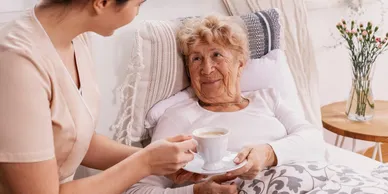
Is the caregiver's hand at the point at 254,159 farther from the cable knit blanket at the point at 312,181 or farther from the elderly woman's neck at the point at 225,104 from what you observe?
Result: the elderly woman's neck at the point at 225,104

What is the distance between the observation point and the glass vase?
220 centimetres

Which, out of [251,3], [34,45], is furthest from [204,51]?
[34,45]

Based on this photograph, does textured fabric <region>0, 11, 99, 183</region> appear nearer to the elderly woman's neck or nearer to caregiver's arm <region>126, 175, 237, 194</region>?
caregiver's arm <region>126, 175, 237, 194</region>

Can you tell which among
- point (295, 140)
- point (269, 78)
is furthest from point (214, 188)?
point (269, 78)

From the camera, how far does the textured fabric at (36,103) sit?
0.96 meters

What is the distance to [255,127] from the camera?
166cm

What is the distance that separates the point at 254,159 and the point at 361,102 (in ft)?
3.35

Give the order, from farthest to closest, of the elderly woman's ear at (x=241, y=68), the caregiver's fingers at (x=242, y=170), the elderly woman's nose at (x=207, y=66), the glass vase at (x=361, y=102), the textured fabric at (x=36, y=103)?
the glass vase at (x=361, y=102) < the elderly woman's ear at (x=241, y=68) < the elderly woman's nose at (x=207, y=66) < the caregiver's fingers at (x=242, y=170) < the textured fabric at (x=36, y=103)

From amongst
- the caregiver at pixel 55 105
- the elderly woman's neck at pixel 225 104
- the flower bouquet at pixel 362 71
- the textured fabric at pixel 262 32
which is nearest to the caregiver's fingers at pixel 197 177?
the caregiver at pixel 55 105

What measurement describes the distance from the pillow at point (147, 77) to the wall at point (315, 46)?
67 mm

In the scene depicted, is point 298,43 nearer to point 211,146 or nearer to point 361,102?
point 361,102

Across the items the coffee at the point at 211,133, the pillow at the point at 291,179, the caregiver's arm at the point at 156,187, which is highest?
the coffee at the point at 211,133

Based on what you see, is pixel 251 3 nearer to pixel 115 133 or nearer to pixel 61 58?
pixel 115 133

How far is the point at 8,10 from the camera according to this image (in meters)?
1.56
